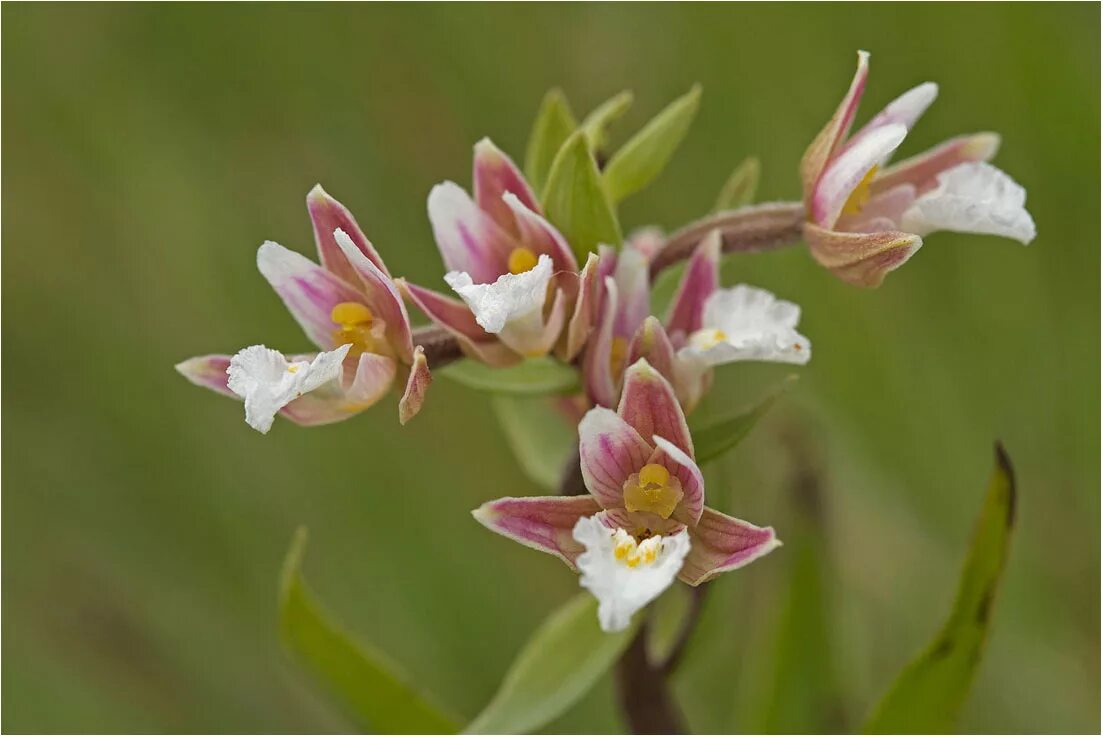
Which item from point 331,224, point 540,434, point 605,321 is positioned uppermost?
point 331,224

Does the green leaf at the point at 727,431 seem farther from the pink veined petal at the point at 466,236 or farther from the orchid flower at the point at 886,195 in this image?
Result: the pink veined petal at the point at 466,236

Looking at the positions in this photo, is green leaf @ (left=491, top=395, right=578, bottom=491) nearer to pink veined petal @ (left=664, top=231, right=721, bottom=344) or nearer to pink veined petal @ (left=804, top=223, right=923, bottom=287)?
pink veined petal @ (left=664, top=231, right=721, bottom=344)

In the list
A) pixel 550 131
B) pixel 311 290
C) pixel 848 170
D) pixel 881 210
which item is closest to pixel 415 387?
pixel 311 290

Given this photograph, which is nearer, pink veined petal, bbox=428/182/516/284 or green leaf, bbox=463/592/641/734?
pink veined petal, bbox=428/182/516/284

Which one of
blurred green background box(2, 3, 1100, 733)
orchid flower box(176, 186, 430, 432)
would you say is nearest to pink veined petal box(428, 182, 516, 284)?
orchid flower box(176, 186, 430, 432)

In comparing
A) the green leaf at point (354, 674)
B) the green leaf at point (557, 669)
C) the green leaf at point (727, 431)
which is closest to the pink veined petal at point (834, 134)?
the green leaf at point (727, 431)

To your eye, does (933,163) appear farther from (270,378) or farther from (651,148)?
(270,378)

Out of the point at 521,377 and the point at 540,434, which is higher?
the point at 521,377
